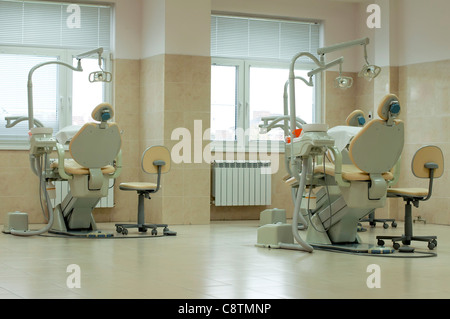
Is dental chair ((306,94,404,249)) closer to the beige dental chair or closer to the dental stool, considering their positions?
the beige dental chair

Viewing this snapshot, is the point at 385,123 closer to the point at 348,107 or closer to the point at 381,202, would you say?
the point at 381,202

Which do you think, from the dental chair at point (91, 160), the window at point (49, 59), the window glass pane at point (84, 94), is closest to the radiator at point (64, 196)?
the window at point (49, 59)

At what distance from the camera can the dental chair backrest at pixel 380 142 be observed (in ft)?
18.2

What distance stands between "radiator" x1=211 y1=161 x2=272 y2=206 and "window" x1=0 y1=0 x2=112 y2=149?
187 cm

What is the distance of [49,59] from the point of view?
9266 mm

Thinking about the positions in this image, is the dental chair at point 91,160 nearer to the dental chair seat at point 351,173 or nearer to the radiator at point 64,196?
the radiator at point 64,196

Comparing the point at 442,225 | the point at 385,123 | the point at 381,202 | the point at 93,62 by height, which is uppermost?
the point at 93,62

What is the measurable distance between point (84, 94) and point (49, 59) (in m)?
0.65

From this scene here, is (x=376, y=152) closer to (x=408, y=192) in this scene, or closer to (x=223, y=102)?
(x=408, y=192)

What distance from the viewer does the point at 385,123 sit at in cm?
561

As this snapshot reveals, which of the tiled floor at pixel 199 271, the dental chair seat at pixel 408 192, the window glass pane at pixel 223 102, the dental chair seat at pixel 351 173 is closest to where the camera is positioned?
the tiled floor at pixel 199 271

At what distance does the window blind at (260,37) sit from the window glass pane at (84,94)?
1.77 m

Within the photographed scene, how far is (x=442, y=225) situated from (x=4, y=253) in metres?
6.01
